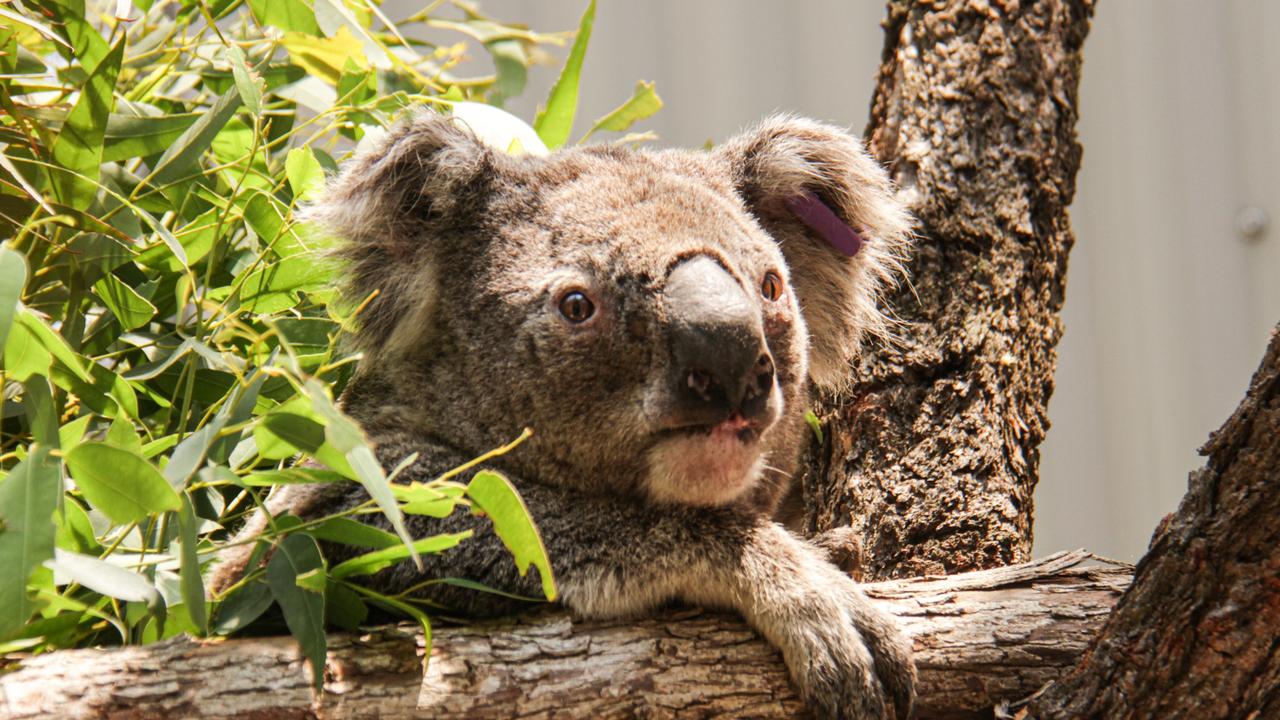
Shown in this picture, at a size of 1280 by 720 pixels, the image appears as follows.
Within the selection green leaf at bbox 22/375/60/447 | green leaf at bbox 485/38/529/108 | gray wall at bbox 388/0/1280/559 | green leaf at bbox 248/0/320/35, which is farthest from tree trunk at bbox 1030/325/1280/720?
gray wall at bbox 388/0/1280/559

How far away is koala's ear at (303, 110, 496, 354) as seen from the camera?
6.31 ft

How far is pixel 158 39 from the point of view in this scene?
2.37 m

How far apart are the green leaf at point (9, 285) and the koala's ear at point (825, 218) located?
50.3 inches

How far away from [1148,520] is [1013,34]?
2.20 meters

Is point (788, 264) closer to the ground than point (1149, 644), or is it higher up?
higher up

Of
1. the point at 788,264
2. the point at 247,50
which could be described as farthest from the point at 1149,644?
the point at 247,50

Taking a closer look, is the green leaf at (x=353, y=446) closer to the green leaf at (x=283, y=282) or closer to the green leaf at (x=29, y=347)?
the green leaf at (x=29, y=347)

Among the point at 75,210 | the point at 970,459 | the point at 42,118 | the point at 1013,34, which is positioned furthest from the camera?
the point at 1013,34

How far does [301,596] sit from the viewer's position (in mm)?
1468

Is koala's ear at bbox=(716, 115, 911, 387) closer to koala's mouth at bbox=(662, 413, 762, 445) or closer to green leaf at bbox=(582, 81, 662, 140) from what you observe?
green leaf at bbox=(582, 81, 662, 140)

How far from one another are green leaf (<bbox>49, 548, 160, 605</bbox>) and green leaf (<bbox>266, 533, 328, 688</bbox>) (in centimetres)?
15

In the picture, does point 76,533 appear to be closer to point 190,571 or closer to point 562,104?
point 190,571

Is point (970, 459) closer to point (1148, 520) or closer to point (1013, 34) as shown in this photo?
point (1013, 34)

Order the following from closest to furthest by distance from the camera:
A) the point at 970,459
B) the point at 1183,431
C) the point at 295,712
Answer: the point at 295,712 < the point at 970,459 < the point at 1183,431
